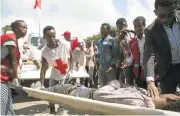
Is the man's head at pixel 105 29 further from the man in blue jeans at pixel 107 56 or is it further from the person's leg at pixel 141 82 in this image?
the person's leg at pixel 141 82

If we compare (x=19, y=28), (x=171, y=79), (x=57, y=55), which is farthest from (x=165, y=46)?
(x=57, y=55)

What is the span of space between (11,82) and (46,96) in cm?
70

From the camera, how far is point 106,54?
223 inches

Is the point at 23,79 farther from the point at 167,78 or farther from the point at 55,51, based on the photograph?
the point at 167,78

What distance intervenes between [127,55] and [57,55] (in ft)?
3.56

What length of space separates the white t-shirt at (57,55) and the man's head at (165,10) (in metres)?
2.37

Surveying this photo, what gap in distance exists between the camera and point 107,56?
18.5ft

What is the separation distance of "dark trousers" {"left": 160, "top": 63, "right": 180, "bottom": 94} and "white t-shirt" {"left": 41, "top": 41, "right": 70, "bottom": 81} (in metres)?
2.07

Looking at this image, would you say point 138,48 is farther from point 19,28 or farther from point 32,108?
point 32,108

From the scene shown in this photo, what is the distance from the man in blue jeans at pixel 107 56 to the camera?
5.60 metres

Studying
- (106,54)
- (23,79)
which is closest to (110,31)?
(106,54)

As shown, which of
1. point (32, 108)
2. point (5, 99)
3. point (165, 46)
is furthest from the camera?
point (32, 108)

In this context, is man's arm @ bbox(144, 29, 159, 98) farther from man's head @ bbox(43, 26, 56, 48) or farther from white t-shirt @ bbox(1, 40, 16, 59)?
man's head @ bbox(43, 26, 56, 48)

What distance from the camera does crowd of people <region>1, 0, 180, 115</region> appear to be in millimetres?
3172
